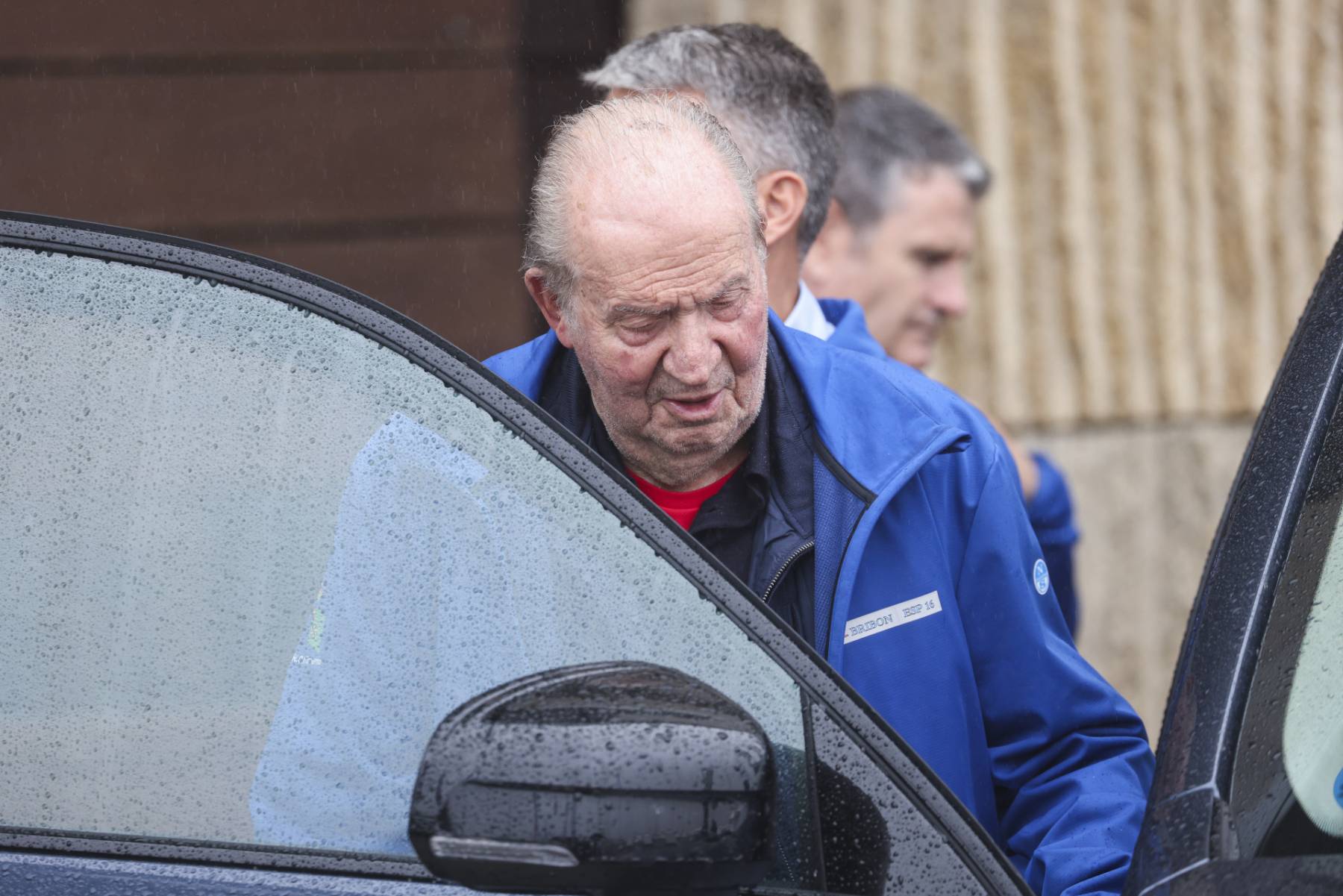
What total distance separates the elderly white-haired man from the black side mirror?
1.97 feet

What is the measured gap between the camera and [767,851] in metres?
1.30

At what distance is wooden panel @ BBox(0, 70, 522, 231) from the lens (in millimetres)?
4941

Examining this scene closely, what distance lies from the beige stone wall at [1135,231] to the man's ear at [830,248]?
4.05 ft

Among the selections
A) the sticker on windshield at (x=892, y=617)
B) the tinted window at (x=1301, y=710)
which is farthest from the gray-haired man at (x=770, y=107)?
the tinted window at (x=1301, y=710)

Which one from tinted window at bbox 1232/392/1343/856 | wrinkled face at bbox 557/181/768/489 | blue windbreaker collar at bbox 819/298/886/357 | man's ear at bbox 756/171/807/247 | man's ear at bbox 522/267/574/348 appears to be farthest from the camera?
man's ear at bbox 756/171/807/247

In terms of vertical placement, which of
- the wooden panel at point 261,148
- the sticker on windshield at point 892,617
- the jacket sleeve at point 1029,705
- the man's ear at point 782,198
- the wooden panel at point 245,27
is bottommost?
the jacket sleeve at point 1029,705

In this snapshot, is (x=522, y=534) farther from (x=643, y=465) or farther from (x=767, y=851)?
(x=643, y=465)

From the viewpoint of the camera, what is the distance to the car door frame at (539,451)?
1.43m

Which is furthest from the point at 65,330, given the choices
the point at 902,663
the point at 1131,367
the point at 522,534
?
the point at 1131,367

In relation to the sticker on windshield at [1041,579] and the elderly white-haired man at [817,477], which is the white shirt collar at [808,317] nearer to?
the elderly white-haired man at [817,477]

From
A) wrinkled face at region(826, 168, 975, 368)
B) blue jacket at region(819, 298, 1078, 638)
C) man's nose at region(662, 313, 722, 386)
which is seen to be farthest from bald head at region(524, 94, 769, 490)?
wrinkled face at region(826, 168, 975, 368)

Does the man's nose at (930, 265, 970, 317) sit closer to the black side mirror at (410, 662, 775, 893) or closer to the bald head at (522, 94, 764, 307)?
the bald head at (522, 94, 764, 307)

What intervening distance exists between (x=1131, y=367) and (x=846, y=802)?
4.29m

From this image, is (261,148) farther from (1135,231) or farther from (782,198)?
(1135,231)
